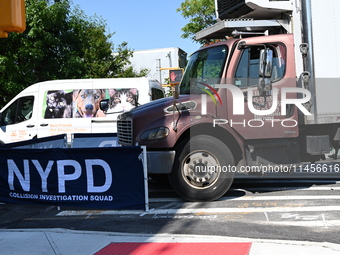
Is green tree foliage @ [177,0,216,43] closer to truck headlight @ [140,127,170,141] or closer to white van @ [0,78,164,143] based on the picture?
white van @ [0,78,164,143]

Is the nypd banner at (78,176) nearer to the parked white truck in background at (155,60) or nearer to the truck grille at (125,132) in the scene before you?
the truck grille at (125,132)

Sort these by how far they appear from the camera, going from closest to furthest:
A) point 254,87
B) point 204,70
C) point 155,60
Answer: point 254,87 < point 204,70 < point 155,60

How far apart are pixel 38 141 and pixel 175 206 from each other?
324cm

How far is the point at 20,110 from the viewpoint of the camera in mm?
13836

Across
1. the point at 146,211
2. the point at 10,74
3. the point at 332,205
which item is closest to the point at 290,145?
the point at 332,205

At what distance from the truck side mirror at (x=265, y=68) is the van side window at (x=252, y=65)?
21 cm

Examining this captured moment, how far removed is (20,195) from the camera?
7887mm

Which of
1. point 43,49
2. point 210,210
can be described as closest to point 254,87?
point 210,210

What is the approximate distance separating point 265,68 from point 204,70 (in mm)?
1181

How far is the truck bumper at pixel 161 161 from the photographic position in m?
7.62

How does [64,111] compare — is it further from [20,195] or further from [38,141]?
[20,195]

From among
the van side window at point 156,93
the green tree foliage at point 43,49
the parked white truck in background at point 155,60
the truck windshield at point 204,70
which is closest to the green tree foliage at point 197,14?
the green tree foliage at point 43,49

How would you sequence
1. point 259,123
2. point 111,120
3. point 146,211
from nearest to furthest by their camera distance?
point 146,211 < point 259,123 < point 111,120

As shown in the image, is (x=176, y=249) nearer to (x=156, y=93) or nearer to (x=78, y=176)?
(x=78, y=176)
